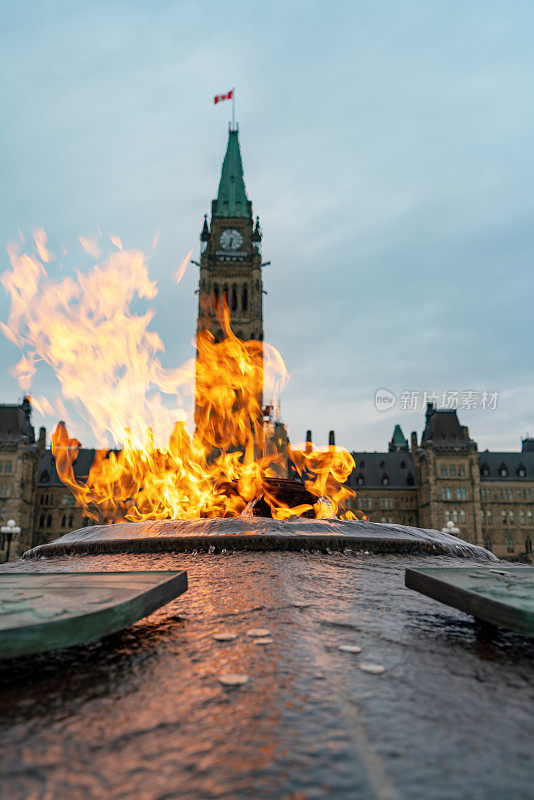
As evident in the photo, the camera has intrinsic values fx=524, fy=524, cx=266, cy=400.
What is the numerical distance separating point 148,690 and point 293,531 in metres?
4.34

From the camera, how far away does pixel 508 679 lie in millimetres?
1671

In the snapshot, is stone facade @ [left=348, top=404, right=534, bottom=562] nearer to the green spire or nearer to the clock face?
the green spire

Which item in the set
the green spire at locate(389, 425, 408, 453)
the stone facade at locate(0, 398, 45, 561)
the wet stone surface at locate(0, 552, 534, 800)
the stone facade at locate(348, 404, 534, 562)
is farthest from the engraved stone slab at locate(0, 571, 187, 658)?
the green spire at locate(389, 425, 408, 453)

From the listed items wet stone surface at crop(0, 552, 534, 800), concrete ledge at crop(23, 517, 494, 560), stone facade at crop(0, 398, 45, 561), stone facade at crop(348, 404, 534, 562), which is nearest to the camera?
wet stone surface at crop(0, 552, 534, 800)

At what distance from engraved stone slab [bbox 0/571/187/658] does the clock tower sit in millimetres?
50078

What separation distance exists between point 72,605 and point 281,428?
162 feet

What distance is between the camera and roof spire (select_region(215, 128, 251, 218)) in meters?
60.6

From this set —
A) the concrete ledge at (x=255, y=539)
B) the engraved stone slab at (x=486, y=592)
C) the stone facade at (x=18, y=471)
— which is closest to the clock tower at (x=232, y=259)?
the stone facade at (x=18, y=471)

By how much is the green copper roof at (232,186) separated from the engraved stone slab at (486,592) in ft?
202

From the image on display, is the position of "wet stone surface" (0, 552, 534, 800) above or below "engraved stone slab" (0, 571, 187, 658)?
below

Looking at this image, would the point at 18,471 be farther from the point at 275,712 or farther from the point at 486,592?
the point at 275,712

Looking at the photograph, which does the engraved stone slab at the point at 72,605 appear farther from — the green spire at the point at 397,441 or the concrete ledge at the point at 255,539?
the green spire at the point at 397,441

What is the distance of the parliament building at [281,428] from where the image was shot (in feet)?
176

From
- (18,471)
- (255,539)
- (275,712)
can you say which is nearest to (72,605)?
(275,712)
